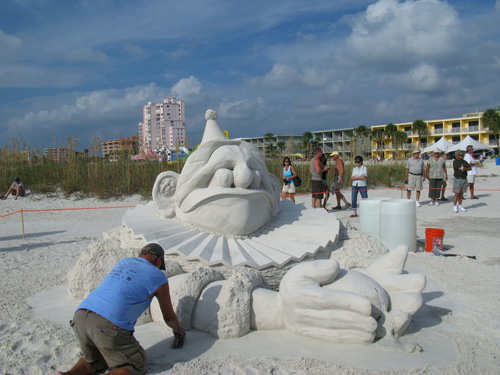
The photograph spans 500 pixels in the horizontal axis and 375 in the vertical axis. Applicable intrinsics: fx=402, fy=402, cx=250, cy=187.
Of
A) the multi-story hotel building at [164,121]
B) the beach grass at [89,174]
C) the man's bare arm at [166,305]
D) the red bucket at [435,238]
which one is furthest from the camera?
the multi-story hotel building at [164,121]

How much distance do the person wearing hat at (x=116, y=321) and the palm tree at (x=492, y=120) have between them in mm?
42533

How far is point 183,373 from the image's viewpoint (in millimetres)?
2240

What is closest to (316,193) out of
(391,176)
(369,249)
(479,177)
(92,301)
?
(369,249)

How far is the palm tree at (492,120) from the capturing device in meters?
37.3

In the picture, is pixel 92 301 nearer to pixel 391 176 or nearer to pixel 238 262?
pixel 238 262

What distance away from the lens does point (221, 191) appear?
141 inches

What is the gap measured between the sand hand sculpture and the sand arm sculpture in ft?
2.93

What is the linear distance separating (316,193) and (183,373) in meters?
6.48

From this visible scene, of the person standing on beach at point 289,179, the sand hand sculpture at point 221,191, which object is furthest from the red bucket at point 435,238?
the person standing on beach at point 289,179

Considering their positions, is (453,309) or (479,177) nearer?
(453,309)

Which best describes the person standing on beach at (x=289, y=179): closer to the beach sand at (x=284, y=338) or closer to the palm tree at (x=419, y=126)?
the beach sand at (x=284, y=338)

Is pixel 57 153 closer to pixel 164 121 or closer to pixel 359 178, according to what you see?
pixel 164 121

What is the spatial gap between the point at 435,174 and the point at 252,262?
28.2 feet

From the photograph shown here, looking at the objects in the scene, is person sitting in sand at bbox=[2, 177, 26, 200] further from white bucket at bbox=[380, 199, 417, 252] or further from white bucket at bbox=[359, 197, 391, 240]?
white bucket at bbox=[380, 199, 417, 252]
